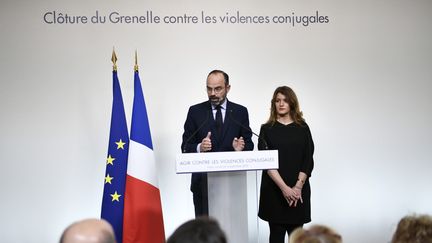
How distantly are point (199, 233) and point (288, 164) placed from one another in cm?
202

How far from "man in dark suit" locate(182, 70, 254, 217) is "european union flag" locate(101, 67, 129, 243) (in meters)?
0.53

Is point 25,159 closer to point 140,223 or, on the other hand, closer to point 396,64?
point 140,223

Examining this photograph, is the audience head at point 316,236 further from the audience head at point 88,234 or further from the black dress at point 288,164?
the black dress at point 288,164

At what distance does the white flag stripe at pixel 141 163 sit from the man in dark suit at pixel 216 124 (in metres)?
0.33

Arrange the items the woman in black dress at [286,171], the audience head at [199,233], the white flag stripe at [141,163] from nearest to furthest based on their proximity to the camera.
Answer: the audience head at [199,233], the woman in black dress at [286,171], the white flag stripe at [141,163]

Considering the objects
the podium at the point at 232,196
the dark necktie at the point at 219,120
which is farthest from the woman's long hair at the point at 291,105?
the podium at the point at 232,196

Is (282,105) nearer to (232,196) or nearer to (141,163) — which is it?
(232,196)

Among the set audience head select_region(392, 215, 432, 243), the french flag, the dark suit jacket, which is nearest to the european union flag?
the french flag

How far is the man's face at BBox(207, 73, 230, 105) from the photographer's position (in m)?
3.08

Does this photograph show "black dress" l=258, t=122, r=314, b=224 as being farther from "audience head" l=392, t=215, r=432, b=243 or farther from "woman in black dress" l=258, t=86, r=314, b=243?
"audience head" l=392, t=215, r=432, b=243

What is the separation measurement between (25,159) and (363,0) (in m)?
3.91

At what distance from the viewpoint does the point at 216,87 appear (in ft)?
10.1

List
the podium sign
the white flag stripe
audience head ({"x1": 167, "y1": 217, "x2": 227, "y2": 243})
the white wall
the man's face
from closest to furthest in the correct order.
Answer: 1. audience head ({"x1": 167, "y1": 217, "x2": 227, "y2": 243})
2. the podium sign
3. the man's face
4. the white flag stripe
5. the white wall

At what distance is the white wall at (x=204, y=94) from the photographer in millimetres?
4496
